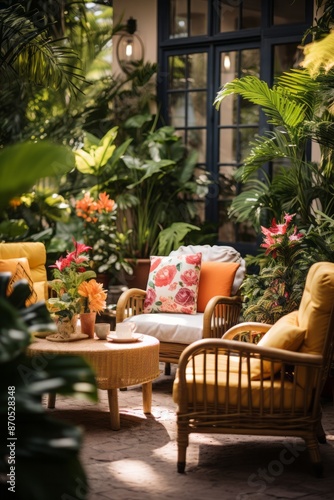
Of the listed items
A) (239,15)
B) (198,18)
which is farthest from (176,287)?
(198,18)

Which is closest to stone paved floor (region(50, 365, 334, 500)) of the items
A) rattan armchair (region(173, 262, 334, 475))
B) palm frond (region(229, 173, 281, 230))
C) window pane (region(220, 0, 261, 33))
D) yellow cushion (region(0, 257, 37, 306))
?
rattan armchair (region(173, 262, 334, 475))

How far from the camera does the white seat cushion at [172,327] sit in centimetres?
537

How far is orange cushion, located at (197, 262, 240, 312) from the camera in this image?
5.79 metres

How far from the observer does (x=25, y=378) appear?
202 cm

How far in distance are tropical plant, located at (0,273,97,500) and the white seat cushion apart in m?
3.38

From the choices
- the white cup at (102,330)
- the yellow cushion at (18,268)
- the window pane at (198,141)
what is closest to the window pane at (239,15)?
the window pane at (198,141)

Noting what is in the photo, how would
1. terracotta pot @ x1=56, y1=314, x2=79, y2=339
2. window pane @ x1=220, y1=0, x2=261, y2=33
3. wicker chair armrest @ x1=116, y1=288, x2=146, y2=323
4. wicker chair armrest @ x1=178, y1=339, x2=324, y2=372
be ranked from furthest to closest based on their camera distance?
window pane @ x1=220, y1=0, x2=261, y2=33
wicker chair armrest @ x1=116, y1=288, x2=146, y2=323
terracotta pot @ x1=56, y1=314, x2=79, y2=339
wicker chair armrest @ x1=178, y1=339, x2=324, y2=372

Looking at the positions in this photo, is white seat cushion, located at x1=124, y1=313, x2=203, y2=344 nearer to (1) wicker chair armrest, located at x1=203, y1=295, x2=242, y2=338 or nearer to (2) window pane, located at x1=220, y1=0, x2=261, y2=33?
(1) wicker chair armrest, located at x1=203, y1=295, x2=242, y2=338

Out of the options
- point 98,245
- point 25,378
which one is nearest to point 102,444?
point 25,378

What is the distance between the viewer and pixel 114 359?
456 centimetres

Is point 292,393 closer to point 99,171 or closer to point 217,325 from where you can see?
point 217,325

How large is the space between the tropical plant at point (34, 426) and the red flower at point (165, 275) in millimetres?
3822

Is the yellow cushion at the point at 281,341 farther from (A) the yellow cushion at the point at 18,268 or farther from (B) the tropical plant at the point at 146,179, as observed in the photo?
(B) the tropical plant at the point at 146,179

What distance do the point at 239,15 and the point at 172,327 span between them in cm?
352
